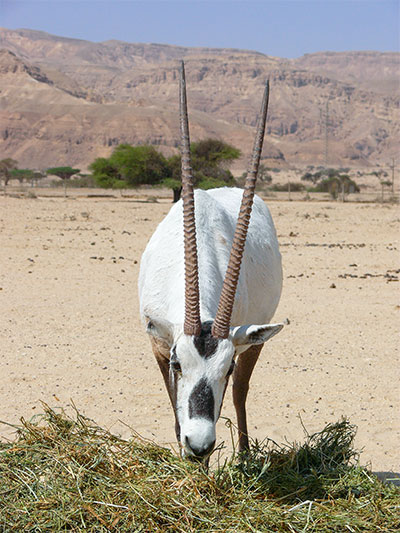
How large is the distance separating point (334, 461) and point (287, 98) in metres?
184

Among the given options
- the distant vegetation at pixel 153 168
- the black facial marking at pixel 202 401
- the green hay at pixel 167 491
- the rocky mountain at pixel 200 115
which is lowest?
the green hay at pixel 167 491

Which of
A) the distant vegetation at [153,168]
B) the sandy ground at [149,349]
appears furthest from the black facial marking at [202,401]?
the distant vegetation at [153,168]

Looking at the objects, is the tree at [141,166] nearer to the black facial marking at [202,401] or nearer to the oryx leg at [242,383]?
the oryx leg at [242,383]

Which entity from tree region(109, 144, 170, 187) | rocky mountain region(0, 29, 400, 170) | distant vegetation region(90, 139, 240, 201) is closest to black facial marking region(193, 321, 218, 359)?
distant vegetation region(90, 139, 240, 201)

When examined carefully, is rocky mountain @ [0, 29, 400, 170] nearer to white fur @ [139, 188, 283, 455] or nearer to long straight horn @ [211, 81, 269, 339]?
white fur @ [139, 188, 283, 455]

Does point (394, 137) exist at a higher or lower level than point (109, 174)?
higher

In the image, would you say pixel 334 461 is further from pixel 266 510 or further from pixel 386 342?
pixel 386 342

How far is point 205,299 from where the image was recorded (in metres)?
3.62

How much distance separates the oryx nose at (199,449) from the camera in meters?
2.96

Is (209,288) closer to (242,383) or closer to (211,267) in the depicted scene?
(211,267)

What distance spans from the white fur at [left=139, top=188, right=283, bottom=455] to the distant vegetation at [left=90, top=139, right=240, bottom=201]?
3366 centimetres

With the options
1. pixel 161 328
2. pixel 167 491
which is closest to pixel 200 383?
pixel 161 328

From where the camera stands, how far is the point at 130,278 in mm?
11656

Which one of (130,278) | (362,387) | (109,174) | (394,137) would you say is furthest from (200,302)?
(394,137)
